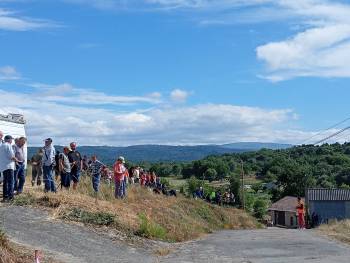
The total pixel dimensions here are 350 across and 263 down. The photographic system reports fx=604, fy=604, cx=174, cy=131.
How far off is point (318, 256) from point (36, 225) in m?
6.18

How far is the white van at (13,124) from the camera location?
2036 cm

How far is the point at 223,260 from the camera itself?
12.7m

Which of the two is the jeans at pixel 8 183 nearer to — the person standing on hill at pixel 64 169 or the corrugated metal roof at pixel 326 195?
the person standing on hill at pixel 64 169

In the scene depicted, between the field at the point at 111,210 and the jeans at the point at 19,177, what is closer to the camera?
the field at the point at 111,210

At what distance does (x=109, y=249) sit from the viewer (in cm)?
1258

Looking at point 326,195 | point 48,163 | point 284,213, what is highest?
point 48,163

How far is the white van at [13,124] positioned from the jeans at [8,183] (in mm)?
5544

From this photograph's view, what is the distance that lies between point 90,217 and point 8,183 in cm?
216

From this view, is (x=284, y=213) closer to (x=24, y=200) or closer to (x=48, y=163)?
(x=48, y=163)

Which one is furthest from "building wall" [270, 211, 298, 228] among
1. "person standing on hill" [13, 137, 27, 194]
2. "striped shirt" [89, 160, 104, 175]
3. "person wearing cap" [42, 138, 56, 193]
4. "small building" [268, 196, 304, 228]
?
"person standing on hill" [13, 137, 27, 194]

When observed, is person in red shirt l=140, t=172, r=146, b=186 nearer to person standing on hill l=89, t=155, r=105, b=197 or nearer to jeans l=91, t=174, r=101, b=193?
person standing on hill l=89, t=155, r=105, b=197

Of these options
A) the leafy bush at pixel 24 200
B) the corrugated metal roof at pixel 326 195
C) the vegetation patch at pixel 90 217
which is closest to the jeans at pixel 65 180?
the leafy bush at pixel 24 200

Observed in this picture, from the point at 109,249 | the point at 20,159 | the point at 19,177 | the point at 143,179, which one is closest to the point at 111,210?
the point at 19,177

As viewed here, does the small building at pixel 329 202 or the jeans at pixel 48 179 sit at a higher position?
the jeans at pixel 48 179
